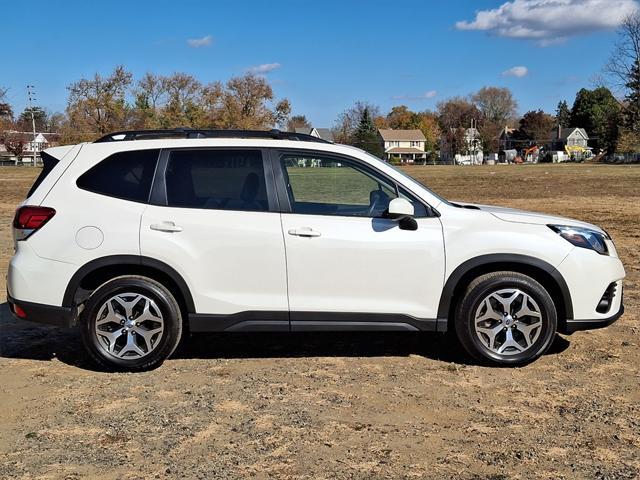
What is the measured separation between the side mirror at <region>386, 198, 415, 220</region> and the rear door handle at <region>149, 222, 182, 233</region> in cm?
160

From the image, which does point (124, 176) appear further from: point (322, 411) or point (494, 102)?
point (494, 102)

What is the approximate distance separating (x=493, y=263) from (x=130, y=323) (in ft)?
9.32

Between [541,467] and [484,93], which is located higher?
[484,93]

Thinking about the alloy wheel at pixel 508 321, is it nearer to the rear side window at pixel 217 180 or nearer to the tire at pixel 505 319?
the tire at pixel 505 319

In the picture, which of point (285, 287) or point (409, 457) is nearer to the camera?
point (409, 457)

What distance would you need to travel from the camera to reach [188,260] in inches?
189

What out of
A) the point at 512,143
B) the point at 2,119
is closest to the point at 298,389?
the point at 2,119

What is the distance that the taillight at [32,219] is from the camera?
4.83m

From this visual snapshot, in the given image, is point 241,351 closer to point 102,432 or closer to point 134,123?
point 102,432

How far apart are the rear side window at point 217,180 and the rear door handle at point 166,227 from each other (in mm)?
169

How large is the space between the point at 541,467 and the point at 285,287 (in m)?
2.21

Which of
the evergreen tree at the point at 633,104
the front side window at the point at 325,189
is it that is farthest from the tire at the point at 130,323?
the evergreen tree at the point at 633,104

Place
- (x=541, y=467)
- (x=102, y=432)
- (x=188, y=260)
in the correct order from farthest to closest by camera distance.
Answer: (x=188, y=260) → (x=102, y=432) → (x=541, y=467)

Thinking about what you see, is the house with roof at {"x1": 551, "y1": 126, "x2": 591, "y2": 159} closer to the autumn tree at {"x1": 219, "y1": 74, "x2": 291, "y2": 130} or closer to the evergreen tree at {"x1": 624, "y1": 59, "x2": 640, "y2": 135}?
the evergreen tree at {"x1": 624, "y1": 59, "x2": 640, "y2": 135}
